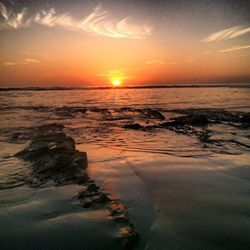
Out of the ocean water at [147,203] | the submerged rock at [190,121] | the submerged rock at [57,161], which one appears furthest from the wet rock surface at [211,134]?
the submerged rock at [57,161]

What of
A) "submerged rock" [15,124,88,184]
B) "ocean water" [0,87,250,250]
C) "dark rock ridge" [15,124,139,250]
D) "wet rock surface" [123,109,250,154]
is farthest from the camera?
"wet rock surface" [123,109,250,154]

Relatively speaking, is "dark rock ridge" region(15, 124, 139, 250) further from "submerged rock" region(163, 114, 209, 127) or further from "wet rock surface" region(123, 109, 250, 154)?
"submerged rock" region(163, 114, 209, 127)

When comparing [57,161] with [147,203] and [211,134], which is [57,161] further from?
[211,134]

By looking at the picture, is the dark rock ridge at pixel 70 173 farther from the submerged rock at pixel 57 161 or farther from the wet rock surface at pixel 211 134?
the wet rock surface at pixel 211 134

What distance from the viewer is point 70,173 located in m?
3.97

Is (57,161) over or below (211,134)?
over

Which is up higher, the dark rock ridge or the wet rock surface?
the dark rock ridge

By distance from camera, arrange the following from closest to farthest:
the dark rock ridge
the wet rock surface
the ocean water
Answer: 1. the ocean water
2. the dark rock ridge
3. the wet rock surface

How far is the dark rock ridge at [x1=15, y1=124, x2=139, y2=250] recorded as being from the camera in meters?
2.44

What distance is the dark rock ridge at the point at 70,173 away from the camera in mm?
→ 2440

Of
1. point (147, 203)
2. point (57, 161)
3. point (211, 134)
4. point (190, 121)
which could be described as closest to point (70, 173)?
point (57, 161)

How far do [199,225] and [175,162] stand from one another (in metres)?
2.44

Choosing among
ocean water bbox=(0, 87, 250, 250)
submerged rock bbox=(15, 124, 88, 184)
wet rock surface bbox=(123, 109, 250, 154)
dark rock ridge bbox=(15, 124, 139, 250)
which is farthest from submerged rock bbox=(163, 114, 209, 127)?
submerged rock bbox=(15, 124, 88, 184)

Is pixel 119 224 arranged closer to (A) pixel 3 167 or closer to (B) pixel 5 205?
(B) pixel 5 205
